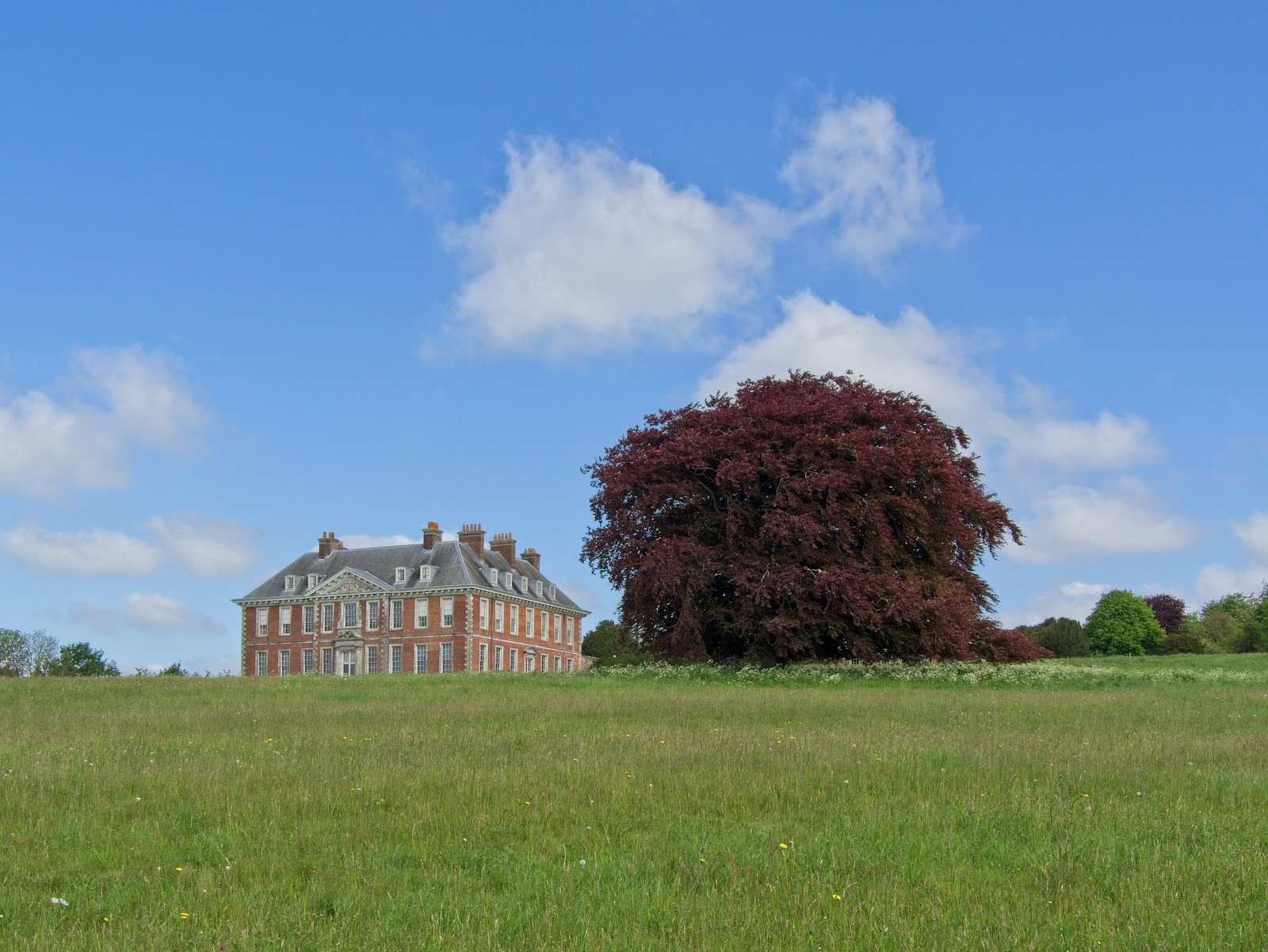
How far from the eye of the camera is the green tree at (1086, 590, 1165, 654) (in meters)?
91.4

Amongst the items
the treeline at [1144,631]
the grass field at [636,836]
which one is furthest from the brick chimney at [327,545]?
the grass field at [636,836]

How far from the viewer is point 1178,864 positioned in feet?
28.1

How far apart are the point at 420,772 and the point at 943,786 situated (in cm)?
579

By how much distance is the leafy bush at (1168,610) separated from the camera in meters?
112

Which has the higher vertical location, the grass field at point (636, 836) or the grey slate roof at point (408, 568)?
the grey slate roof at point (408, 568)

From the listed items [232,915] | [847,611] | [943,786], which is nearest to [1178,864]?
[943,786]

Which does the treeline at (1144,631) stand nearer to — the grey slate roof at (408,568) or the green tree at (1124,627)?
the green tree at (1124,627)

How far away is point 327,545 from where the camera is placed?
9225 cm

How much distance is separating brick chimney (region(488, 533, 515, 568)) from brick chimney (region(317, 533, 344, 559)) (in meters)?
13.1

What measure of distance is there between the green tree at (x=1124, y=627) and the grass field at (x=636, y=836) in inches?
3101

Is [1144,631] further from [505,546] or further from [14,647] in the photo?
[14,647]

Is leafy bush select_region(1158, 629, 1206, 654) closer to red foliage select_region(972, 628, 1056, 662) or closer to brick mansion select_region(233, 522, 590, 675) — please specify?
red foliage select_region(972, 628, 1056, 662)

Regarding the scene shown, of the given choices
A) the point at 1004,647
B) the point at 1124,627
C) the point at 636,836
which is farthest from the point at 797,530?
the point at 1124,627

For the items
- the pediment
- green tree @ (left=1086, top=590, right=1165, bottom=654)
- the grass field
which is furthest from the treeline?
the grass field
